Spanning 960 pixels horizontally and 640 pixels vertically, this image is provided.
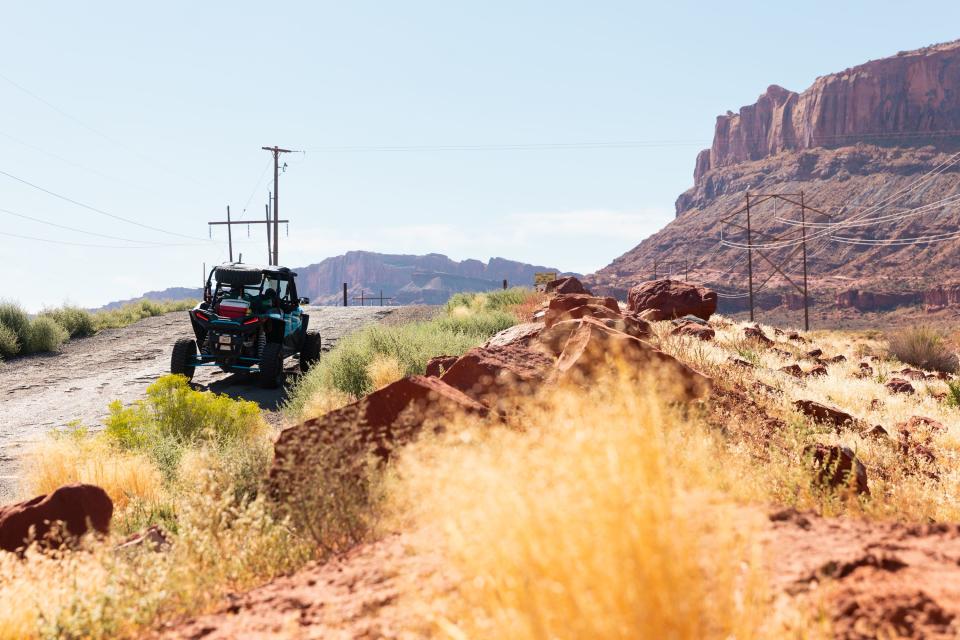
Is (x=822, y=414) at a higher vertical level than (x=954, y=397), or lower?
higher

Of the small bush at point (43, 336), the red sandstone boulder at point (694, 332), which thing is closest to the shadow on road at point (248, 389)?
the red sandstone boulder at point (694, 332)

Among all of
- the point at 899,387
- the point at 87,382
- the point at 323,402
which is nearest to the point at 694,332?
the point at 899,387

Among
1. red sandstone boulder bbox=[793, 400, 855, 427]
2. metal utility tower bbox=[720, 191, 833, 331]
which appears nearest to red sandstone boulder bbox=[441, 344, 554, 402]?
red sandstone boulder bbox=[793, 400, 855, 427]

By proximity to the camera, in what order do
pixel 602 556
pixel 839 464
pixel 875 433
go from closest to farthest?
pixel 602 556 → pixel 839 464 → pixel 875 433

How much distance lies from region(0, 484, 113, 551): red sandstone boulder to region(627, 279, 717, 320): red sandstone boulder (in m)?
16.9

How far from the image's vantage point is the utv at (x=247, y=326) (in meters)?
12.9

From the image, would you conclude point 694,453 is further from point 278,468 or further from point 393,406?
point 278,468

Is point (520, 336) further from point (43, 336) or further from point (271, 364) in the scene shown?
point (43, 336)

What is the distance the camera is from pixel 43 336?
20766 millimetres

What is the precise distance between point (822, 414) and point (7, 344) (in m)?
20.2

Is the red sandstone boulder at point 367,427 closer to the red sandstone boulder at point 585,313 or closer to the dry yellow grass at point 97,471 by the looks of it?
the dry yellow grass at point 97,471

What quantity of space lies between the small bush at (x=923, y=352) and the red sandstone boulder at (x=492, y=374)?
57.7 feet

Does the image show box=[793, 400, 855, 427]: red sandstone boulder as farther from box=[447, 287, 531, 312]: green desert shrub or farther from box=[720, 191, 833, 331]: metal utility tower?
box=[720, 191, 833, 331]: metal utility tower

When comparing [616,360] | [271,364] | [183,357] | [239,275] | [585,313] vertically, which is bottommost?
[271,364]
